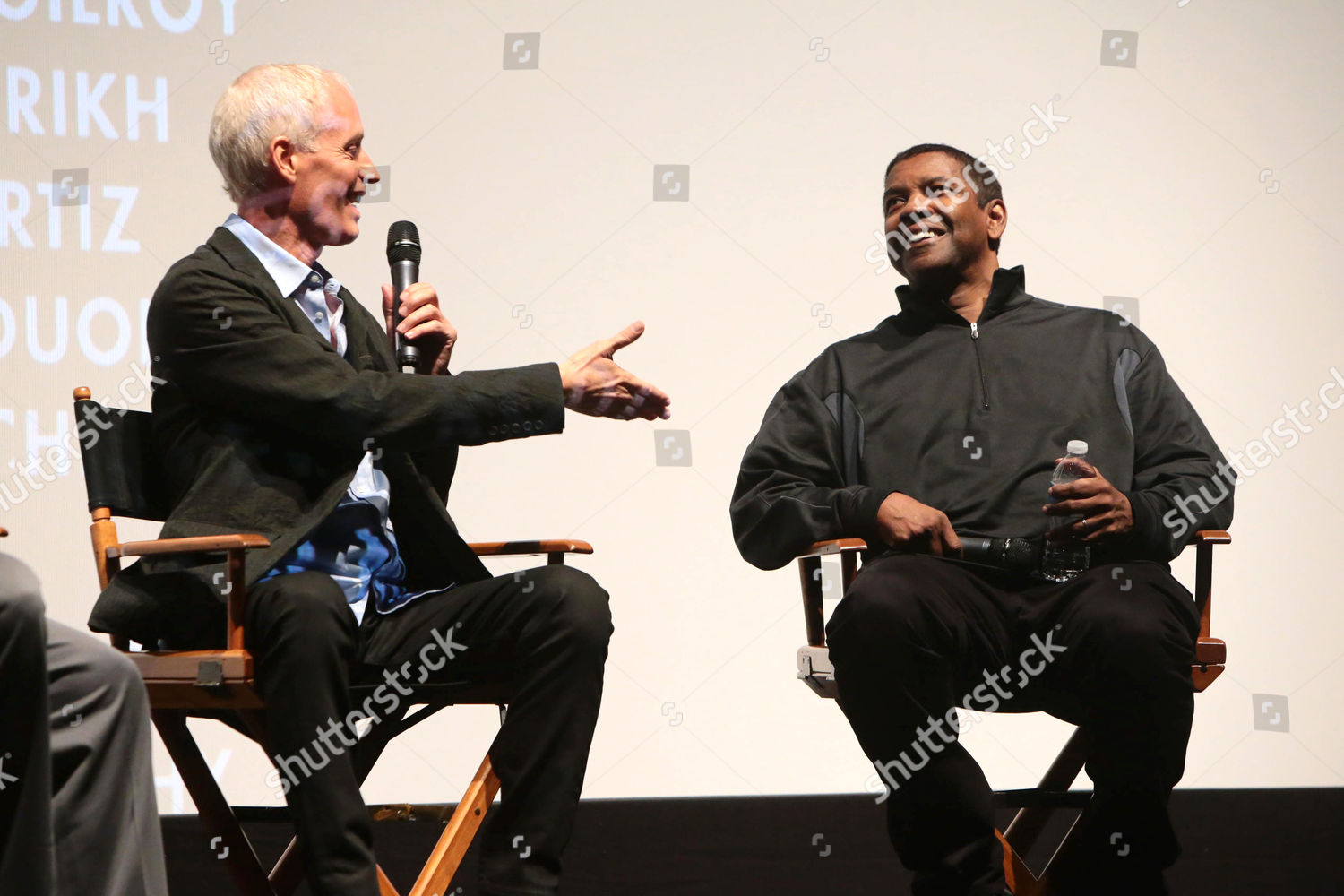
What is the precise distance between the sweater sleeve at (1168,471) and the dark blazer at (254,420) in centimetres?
112

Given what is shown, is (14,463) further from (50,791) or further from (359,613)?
(50,791)

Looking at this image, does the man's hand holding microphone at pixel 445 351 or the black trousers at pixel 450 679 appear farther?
the man's hand holding microphone at pixel 445 351

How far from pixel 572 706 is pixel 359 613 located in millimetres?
402

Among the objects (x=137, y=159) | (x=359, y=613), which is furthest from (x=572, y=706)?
(x=137, y=159)

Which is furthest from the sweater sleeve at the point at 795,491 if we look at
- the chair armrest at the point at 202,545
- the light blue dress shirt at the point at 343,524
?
the chair armrest at the point at 202,545

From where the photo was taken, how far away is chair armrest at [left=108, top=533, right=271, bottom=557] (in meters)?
1.81

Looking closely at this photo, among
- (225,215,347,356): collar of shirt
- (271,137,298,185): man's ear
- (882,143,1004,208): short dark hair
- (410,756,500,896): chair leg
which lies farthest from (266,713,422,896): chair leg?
(882,143,1004,208): short dark hair

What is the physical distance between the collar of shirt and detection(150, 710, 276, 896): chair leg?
68 centimetres

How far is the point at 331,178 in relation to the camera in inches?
86.7

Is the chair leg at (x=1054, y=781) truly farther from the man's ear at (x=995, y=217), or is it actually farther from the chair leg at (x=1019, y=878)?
the man's ear at (x=995, y=217)

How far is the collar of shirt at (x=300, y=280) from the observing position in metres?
2.14

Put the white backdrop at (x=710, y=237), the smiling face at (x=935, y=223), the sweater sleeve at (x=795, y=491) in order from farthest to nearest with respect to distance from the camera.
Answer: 1. the white backdrop at (x=710, y=237)
2. the smiling face at (x=935, y=223)
3. the sweater sleeve at (x=795, y=491)

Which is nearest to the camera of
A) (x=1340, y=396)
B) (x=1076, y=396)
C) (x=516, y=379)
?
(x=516, y=379)

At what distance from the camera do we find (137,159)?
321 cm
